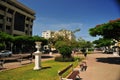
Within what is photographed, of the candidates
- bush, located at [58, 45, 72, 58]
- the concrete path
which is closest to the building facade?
bush, located at [58, 45, 72, 58]

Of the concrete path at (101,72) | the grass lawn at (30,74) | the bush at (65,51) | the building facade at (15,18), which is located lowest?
the concrete path at (101,72)

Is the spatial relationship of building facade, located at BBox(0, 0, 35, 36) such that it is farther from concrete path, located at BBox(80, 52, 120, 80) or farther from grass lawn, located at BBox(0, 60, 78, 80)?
grass lawn, located at BBox(0, 60, 78, 80)

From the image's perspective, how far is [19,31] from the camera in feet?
231

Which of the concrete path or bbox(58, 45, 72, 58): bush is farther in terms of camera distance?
bbox(58, 45, 72, 58): bush

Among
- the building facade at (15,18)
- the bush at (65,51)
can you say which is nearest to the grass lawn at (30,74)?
the bush at (65,51)

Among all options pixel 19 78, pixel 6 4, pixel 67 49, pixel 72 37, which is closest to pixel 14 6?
pixel 6 4

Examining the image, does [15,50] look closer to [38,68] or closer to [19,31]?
[19,31]

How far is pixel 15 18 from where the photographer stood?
68438mm

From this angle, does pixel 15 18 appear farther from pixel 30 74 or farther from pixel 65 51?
pixel 30 74

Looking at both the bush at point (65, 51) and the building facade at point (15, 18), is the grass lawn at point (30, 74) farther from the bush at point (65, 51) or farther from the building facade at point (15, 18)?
the building facade at point (15, 18)

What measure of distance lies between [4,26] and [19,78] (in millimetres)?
50557

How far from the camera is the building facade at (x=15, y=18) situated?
199 ft

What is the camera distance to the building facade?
60688 mm

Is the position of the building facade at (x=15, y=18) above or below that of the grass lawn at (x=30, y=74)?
above
